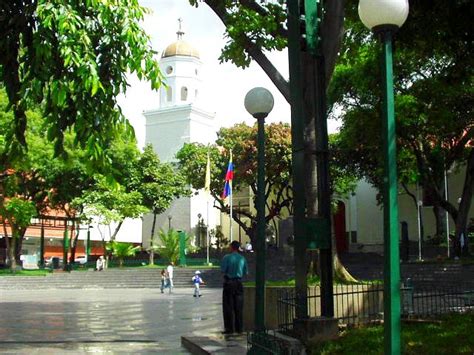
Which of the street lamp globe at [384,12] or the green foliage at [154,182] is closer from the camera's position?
the street lamp globe at [384,12]

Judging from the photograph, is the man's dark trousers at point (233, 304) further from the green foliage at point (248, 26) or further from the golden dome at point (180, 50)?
the golden dome at point (180, 50)

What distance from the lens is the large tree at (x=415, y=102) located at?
11.3 m

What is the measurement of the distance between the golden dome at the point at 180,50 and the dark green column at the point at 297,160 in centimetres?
5218

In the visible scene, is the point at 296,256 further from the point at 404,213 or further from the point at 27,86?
the point at 404,213

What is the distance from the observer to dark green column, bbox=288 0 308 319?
26.2 feet

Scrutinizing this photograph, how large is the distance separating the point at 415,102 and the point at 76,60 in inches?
814

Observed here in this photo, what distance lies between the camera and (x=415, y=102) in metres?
24.5

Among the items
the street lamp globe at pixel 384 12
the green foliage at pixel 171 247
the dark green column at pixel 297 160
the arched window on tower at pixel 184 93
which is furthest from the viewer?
the arched window on tower at pixel 184 93

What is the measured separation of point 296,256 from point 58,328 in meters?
7.36

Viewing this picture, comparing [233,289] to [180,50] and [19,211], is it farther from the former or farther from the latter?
[180,50]

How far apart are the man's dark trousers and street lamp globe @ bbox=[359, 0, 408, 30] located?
20.0ft

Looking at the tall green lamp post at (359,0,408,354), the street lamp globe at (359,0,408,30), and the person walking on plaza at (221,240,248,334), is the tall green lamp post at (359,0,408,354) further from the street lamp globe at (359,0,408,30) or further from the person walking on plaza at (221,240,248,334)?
the person walking on plaza at (221,240,248,334)

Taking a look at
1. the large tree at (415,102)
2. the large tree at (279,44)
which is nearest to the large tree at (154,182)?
the large tree at (415,102)

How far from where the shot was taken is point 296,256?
26.5 ft
